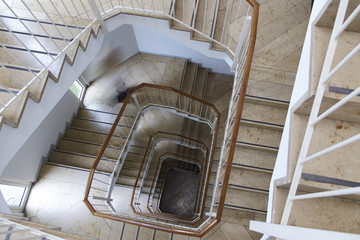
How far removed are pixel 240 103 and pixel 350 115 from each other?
41.6 inches

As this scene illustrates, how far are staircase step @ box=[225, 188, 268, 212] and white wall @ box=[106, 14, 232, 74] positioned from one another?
2192 millimetres

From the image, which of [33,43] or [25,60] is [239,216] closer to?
[25,60]

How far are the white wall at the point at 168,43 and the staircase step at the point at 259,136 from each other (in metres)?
1.23

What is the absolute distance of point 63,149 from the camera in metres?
5.97

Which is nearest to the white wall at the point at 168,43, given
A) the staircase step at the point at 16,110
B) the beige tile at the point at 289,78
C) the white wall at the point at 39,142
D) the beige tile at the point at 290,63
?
the beige tile at the point at 290,63

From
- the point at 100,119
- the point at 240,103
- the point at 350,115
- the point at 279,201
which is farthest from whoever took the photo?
the point at 100,119

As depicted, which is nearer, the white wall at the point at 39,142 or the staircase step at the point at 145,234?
the staircase step at the point at 145,234

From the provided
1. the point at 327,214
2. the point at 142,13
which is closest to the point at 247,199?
the point at 327,214

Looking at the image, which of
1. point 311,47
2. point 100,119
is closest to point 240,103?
point 311,47

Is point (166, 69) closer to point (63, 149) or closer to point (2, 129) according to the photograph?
point (63, 149)

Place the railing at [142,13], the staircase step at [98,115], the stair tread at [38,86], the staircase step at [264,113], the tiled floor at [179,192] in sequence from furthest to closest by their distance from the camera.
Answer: the tiled floor at [179,192] → the staircase step at [98,115] → the staircase step at [264,113] → the stair tread at [38,86] → the railing at [142,13]

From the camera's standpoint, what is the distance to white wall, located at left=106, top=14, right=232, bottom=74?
3916mm

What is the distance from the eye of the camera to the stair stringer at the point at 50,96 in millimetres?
2527

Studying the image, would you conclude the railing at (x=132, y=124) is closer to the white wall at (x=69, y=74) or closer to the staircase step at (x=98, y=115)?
the staircase step at (x=98, y=115)
